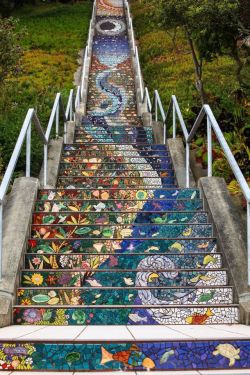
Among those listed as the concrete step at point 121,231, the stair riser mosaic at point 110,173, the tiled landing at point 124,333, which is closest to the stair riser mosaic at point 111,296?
the tiled landing at point 124,333

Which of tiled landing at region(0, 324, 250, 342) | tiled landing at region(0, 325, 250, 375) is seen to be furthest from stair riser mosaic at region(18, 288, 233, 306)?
tiled landing at region(0, 325, 250, 375)

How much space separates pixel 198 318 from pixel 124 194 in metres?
2.60

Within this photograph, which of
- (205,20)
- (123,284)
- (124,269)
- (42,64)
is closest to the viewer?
(123,284)

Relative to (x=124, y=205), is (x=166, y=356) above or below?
below

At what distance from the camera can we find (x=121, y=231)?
215 inches

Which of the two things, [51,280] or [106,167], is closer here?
[51,280]

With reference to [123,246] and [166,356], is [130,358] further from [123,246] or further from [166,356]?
[123,246]

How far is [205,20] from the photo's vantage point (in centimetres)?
948

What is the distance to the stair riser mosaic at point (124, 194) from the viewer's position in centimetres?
631

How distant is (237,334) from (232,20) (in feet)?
23.8

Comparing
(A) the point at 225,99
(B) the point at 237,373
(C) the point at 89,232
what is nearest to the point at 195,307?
(B) the point at 237,373

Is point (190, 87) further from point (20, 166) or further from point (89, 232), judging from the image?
point (89, 232)

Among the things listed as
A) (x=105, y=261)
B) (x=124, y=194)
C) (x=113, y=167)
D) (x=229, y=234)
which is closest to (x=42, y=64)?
(x=113, y=167)

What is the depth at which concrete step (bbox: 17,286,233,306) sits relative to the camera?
4.48 m
